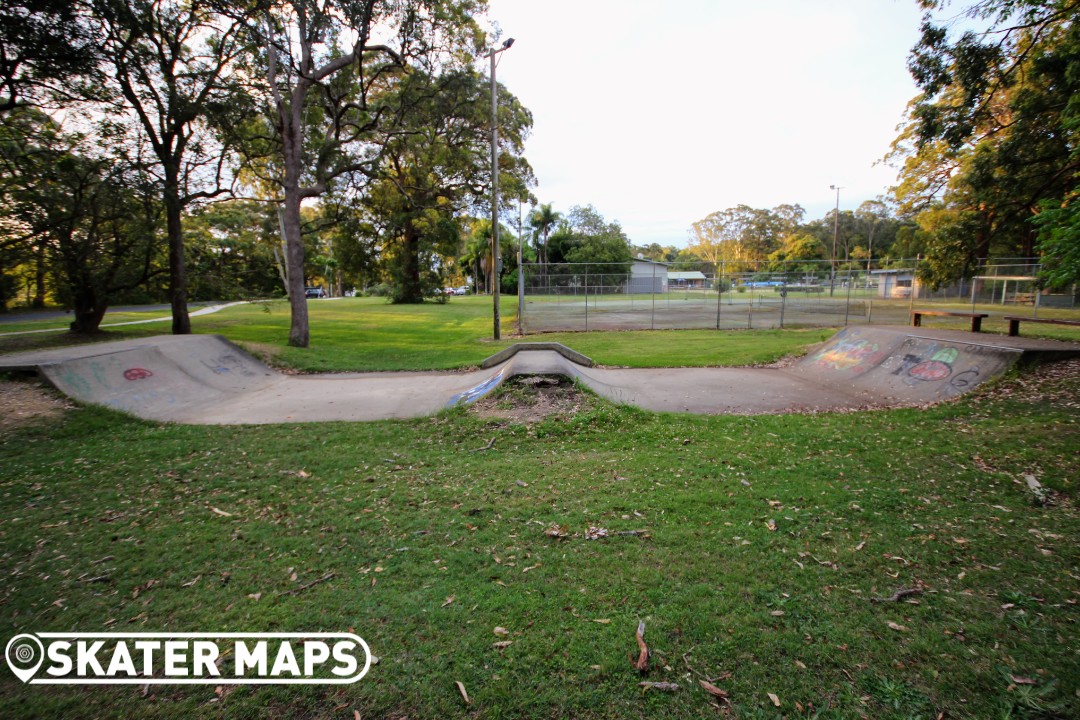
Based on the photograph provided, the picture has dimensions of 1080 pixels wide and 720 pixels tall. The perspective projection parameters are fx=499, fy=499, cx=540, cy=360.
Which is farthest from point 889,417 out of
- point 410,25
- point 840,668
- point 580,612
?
point 410,25

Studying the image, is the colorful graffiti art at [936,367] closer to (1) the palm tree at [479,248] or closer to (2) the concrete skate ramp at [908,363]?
(2) the concrete skate ramp at [908,363]

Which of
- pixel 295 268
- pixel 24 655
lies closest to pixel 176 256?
pixel 295 268

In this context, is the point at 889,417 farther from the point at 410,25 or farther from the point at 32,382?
the point at 410,25

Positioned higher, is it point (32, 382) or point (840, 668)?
point (32, 382)

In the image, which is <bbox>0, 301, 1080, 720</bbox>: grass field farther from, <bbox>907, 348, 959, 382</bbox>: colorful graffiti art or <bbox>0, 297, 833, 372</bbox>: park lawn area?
<bbox>0, 297, 833, 372</bbox>: park lawn area

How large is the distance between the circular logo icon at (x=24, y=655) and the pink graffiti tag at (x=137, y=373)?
348 inches

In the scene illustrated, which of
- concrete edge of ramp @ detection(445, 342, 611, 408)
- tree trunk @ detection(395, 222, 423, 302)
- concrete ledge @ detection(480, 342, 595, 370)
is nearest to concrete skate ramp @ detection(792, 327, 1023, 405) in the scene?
concrete edge of ramp @ detection(445, 342, 611, 408)

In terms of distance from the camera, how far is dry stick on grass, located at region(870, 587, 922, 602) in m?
3.27

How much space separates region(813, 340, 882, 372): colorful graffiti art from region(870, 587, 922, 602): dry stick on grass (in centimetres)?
969

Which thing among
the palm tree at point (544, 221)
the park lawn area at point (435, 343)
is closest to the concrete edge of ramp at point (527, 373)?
the park lawn area at point (435, 343)

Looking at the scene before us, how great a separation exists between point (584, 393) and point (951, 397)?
6619 millimetres

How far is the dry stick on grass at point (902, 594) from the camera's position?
10.7 feet

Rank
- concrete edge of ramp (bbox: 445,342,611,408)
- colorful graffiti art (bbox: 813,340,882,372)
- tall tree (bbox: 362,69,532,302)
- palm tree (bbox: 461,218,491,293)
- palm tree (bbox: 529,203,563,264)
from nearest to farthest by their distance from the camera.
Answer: concrete edge of ramp (bbox: 445,342,611,408)
colorful graffiti art (bbox: 813,340,882,372)
tall tree (bbox: 362,69,532,302)
palm tree (bbox: 461,218,491,293)
palm tree (bbox: 529,203,563,264)

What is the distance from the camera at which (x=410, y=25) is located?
16.3 m
